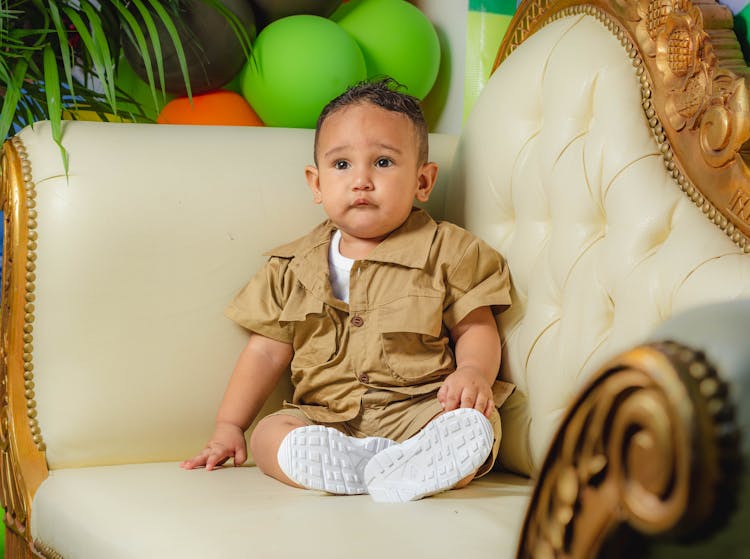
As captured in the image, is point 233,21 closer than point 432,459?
No

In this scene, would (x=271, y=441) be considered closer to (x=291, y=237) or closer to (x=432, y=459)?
(x=432, y=459)

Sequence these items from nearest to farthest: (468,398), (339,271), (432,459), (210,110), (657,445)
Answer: (657,445), (432,459), (468,398), (339,271), (210,110)

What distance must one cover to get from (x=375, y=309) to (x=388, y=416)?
0.16 meters

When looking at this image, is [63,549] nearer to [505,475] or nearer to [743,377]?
[505,475]

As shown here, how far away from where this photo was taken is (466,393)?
4.25ft

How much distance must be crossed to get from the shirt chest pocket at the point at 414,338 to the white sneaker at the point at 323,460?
0.17 m

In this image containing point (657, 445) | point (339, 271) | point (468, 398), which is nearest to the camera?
point (657, 445)

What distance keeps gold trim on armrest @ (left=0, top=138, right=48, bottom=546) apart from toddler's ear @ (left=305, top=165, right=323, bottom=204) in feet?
1.37

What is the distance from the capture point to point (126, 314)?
1441 millimetres

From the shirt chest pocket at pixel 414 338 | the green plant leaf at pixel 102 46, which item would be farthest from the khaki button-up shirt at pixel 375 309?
the green plant leaf at pixel 102 46

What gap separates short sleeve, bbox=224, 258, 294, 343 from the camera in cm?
148

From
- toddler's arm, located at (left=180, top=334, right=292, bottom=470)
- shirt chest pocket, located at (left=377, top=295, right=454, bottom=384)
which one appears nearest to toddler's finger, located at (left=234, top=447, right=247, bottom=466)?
toddler's arm, located at (left=180, top=334, right=292, bottom=470)

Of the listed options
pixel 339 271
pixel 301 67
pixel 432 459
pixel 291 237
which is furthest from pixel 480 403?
pixel 301 67

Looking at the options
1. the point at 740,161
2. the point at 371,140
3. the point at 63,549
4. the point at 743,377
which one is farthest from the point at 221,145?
the point at 743,377
